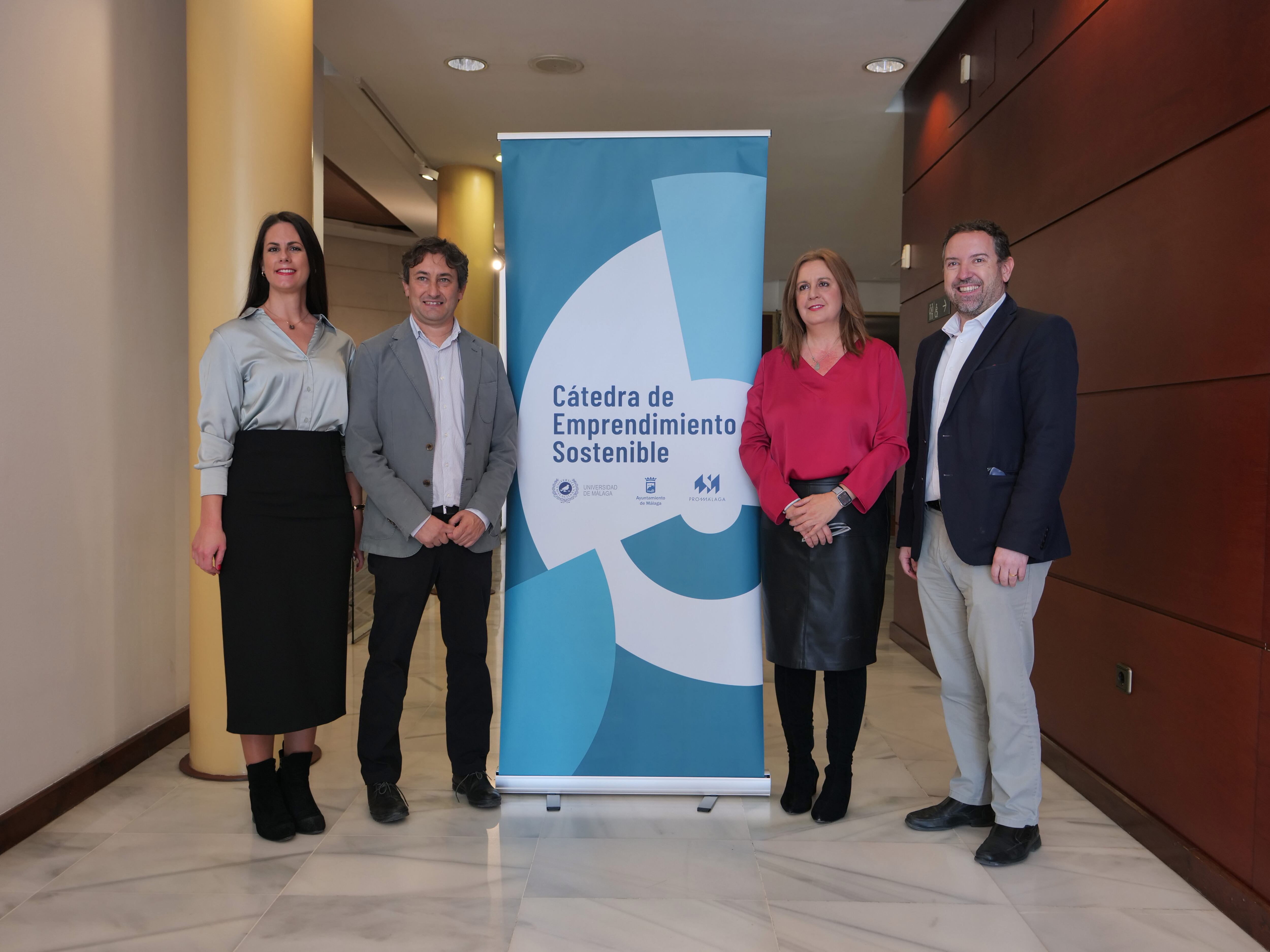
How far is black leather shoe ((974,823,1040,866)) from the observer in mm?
2521

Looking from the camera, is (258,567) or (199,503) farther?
(199,503)

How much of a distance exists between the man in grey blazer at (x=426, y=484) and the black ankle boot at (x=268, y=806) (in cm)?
26

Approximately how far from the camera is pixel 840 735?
109 inches

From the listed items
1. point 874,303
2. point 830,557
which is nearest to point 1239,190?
point 830,557

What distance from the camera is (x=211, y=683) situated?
3.25 meters

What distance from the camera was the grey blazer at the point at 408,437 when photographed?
2674mm

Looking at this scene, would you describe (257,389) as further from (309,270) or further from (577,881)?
(577,881)

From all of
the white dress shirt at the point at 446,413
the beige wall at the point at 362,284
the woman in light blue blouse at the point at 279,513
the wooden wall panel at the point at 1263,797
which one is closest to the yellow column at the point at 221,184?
the woman in light blue blouse at the point at 279,513

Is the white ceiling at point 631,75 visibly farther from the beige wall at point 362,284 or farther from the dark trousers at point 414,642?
the beige wall at point 362,284

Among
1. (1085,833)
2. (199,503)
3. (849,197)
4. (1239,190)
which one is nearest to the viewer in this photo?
(1239,190)

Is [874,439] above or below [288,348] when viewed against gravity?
below

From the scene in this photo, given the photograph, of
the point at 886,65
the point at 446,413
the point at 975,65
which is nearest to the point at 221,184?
the point at 446,413

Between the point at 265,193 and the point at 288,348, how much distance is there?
917mm

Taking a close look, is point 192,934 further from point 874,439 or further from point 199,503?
point 874,439
